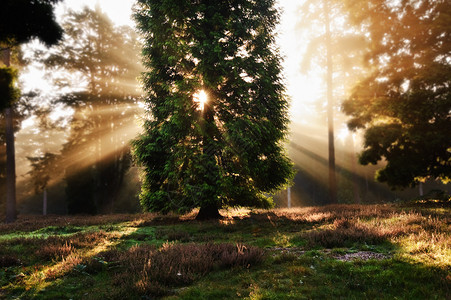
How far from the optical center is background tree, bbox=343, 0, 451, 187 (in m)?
13.1

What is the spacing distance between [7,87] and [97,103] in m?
19.7

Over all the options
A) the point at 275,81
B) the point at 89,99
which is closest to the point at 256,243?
the point at 275,81

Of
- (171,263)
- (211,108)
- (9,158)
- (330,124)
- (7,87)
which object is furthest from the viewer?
(330,124)

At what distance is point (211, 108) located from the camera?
1341 cm

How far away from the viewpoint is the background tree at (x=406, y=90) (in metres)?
13.1

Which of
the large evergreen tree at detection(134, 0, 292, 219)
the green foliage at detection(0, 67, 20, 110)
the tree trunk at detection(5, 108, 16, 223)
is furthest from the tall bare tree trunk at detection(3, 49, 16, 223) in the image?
the green foliage at detection(0, 67, 20, 110)

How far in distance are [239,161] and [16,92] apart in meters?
8.73

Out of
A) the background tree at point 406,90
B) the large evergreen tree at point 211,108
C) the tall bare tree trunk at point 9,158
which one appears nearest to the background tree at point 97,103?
the tall bare tree trunk at point 9,158

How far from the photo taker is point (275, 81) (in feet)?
46.4

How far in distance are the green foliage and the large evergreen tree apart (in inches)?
270

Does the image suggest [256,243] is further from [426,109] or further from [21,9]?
[426,109]

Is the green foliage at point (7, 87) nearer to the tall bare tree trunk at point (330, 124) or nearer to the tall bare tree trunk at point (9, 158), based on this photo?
the tall bare tree trunk at point (9, 158)

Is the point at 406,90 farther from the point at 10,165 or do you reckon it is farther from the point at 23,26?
the point at 10,165

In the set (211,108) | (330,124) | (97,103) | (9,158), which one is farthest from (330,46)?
(9,158)
